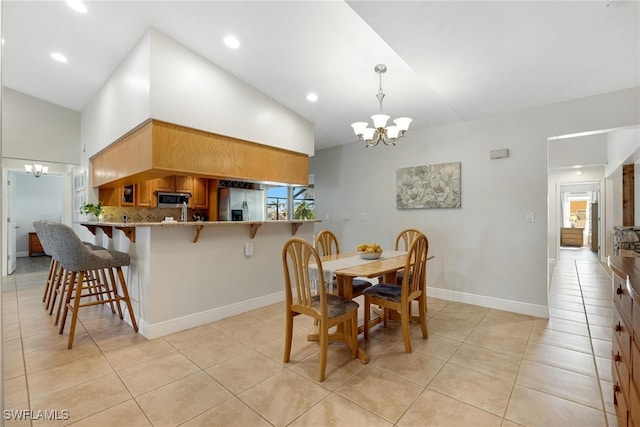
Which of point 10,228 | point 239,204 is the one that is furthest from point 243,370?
point 10,228

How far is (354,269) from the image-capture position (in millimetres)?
2453

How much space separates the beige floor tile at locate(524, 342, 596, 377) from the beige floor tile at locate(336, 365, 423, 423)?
1.16 m

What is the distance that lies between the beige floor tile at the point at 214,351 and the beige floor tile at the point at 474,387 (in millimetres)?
1554

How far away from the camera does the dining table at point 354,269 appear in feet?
7.69

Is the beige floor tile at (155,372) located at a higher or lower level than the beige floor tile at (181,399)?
higher

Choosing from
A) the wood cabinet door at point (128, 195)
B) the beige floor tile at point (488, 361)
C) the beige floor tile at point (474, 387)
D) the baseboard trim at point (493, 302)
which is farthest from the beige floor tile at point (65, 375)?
the baseboard trim at point (493, 302)

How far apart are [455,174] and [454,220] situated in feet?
2.01

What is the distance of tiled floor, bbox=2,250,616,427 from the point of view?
1757mm

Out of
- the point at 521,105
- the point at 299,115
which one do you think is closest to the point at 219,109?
the point at 299,115

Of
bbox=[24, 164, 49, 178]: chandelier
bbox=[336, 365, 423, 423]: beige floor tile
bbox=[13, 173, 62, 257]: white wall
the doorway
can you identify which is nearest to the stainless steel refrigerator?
bbox=[24, 164, 49, 178]: chandelier

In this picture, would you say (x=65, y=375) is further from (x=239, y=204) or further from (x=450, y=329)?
(x=239, y=204)

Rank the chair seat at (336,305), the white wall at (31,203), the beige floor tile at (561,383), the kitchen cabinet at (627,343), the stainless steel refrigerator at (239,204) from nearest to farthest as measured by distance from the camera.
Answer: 1. the kitchen cabinet at (627,343)
2. the beige floor tile at (561,383)
3. the chair seat at (336,305)
4. the stainless steel refrigerator at (239,204)
5. the white wall at (31,203)

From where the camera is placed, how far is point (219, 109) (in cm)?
324

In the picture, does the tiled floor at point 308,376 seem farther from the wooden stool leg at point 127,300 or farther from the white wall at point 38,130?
the white wall at point 38,130
